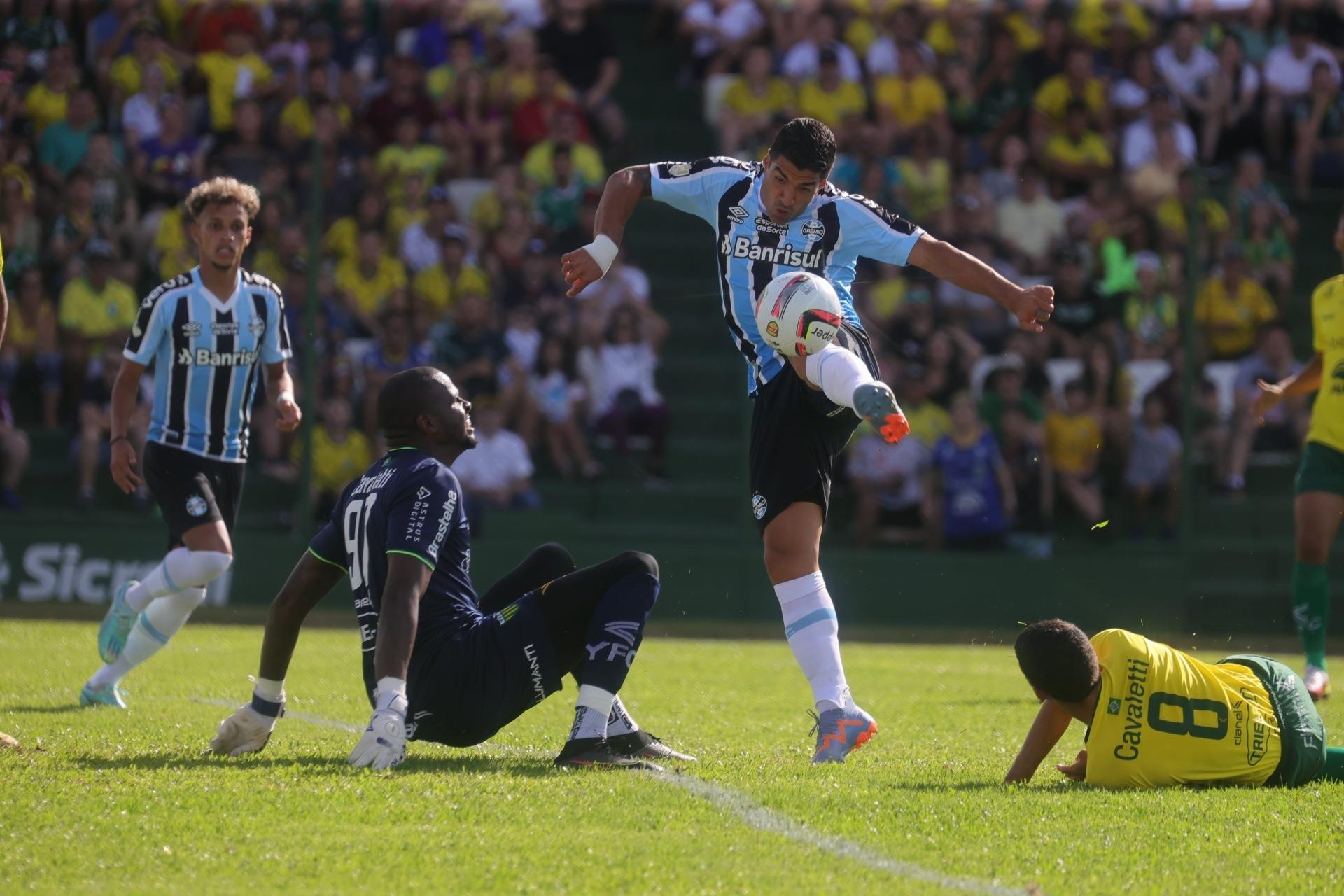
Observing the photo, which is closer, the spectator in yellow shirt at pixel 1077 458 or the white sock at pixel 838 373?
the white sock at pixel 838 373

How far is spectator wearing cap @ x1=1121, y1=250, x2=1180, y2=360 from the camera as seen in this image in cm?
1336

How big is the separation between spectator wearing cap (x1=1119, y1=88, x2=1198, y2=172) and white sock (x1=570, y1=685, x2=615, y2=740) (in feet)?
36.7

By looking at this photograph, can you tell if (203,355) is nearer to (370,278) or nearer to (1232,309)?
(370,278)

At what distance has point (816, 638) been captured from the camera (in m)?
5.86

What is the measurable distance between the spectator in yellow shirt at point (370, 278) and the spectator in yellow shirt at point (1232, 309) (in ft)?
23.1

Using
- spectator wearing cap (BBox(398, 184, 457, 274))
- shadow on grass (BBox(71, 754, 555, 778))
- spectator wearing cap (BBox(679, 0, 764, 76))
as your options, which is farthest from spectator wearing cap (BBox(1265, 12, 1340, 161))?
shadow on grass (BBox(71, 754, 555, 778))

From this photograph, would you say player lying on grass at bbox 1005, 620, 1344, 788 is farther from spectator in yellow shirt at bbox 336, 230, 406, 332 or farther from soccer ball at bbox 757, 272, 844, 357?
spectator in yellow shirt at bbox 336, 230, 406, 332

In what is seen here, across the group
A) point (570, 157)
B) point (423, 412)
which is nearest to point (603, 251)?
point (423, 412)

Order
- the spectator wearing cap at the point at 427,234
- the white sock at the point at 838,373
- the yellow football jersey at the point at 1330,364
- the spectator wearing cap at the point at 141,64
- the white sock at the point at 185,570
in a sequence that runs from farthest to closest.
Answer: the spectator wearing cap at the point at 141,64, the spectator wearing cap at the point at 427,234, the yellow football jersey at the point at 1330,364, the white sock at the point at 185,570, the white sock at the point at 838,373

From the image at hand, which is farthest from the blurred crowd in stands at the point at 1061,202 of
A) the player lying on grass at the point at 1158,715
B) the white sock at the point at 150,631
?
the player lying on grass at the point at 1158,715

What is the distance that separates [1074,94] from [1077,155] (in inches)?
32.3

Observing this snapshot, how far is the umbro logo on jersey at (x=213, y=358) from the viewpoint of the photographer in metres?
7.75

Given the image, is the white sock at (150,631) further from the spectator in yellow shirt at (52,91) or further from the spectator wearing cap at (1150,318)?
the spectator wearing cap at (1150,318)

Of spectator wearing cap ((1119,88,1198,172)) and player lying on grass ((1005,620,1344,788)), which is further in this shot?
spectator wearing cap ((1119,88,1198,172))
